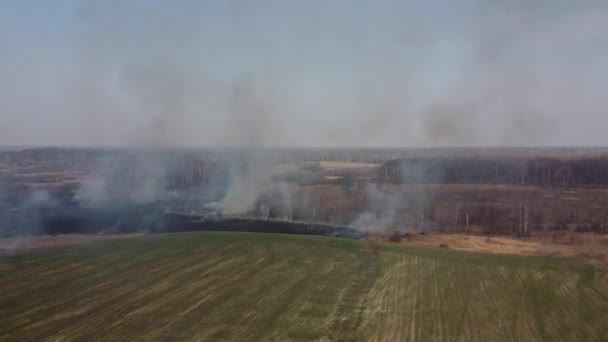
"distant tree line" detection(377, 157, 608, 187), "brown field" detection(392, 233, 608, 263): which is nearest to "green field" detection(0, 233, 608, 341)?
"brown field" detection(392, 233, 608, 263)

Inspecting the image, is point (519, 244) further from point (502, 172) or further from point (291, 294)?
point (502, 172)

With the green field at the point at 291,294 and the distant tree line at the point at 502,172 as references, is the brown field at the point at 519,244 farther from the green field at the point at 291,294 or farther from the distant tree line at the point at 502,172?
the distant tree line at the point at 502,172

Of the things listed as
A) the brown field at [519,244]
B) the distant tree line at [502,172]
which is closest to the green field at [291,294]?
the brown field at [519,244]

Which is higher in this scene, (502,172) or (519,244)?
(502,172)

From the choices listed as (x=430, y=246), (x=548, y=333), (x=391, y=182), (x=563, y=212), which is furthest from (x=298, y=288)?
(x=391, y=182)

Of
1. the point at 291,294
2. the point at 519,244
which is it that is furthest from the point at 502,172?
the point at 291,294

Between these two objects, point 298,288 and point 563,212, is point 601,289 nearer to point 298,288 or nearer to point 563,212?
point 298,288

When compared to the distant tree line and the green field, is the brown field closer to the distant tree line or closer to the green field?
the green field

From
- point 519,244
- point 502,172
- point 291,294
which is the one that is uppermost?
point 502,172
